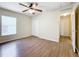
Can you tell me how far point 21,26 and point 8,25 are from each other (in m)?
1.78

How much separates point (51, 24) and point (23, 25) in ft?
9.94

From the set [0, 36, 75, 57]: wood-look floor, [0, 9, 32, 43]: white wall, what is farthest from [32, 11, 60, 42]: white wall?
[0, 36, 75, 57]: wood-look floor

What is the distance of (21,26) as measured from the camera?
8.17 meters

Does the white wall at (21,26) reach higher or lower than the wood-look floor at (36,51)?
higher

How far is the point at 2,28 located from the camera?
19.4 ft

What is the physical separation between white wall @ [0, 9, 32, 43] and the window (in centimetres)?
28

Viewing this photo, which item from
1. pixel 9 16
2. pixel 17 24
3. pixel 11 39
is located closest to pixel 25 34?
pixel 17 24

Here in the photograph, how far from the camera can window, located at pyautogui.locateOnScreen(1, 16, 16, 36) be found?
5993mm

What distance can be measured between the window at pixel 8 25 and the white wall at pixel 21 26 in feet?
0.92

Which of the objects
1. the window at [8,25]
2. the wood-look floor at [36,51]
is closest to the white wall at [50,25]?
the wood-look floor at [36,51]

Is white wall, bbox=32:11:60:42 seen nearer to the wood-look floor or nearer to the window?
the wood-look floor

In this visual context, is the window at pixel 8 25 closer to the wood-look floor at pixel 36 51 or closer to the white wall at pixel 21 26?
the white wall at pixel 21 26

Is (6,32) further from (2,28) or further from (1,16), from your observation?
(1,16)

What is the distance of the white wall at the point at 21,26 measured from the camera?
20.0 ft
